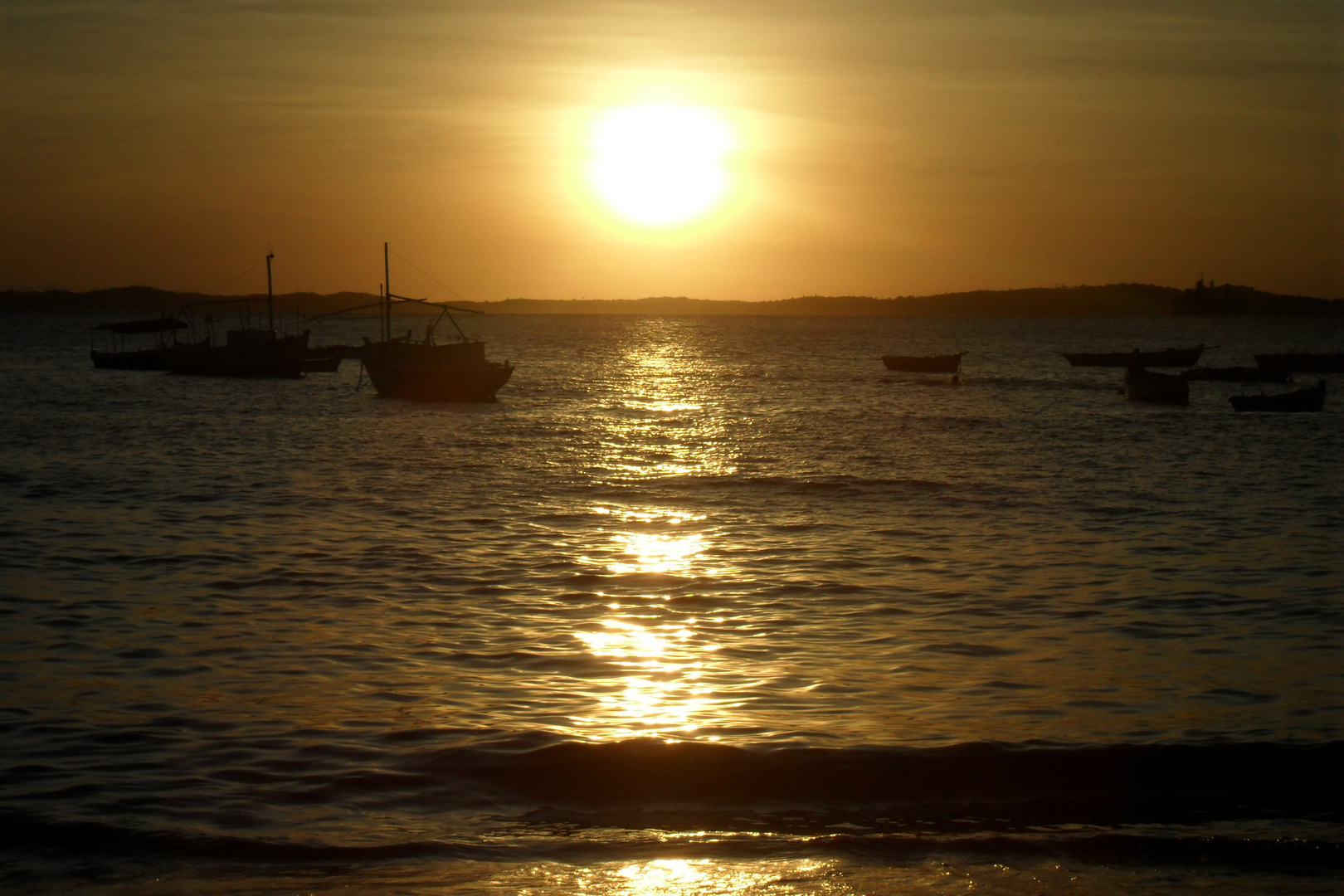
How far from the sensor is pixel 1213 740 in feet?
38.0

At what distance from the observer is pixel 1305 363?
9681 centimetres

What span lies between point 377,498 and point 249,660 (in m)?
15.7

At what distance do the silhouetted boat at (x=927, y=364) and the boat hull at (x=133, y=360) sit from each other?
61.0m

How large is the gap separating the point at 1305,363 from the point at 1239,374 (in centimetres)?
1647

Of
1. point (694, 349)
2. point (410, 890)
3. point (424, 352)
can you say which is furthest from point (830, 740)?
point (694, 349)

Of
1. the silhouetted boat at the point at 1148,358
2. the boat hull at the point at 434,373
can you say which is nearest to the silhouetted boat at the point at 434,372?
the boat hull at the point at 434,373

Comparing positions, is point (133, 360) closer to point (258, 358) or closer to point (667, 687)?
point (258, 358)

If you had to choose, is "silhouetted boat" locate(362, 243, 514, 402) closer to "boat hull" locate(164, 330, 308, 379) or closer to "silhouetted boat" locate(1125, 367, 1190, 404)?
"boat hull" locate(164, 330, 308, 379)

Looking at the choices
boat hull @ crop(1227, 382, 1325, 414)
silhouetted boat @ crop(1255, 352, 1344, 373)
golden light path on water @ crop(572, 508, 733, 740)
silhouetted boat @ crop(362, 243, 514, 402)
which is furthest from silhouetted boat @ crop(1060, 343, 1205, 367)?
golden light path on water @ crop(572, 508, 733, 740)

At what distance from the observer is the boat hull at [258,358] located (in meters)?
91.9

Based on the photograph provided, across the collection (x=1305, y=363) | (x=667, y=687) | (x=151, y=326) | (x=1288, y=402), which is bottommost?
(x=667, y=687)

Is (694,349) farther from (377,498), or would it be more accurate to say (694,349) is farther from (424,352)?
(377,498)

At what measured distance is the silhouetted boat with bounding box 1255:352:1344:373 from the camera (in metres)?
92.4

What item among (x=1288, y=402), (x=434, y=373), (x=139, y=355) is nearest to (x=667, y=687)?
(x=434, y=373)
